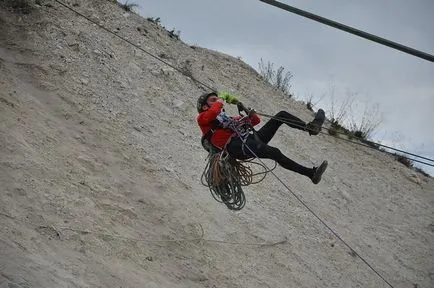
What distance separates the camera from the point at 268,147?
641 cm

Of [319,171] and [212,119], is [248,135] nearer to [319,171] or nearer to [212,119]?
[212,119]

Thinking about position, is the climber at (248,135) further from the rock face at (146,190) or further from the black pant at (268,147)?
the rock face at (146,190)

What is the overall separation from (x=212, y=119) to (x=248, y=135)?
497 mm

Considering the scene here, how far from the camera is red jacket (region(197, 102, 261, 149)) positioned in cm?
652

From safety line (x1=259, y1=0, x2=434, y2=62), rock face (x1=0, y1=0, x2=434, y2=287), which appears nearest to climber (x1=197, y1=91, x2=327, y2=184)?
rock face (x1=0, y1=0, x2=434, y2=287)

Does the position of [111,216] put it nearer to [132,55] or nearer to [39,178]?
[39,178]

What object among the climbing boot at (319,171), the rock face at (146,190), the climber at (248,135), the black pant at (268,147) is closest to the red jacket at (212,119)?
the climber at (248,135)

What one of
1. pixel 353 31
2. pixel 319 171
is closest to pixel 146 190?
pixel 319 171

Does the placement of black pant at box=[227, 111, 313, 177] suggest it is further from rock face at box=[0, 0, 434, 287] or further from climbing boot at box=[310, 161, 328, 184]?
rock face at box=[0, 0, 434, 287]

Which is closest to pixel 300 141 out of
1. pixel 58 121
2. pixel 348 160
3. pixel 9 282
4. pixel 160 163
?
pixel 348 160

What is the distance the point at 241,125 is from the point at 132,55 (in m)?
6.26

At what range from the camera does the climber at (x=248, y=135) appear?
245 inches

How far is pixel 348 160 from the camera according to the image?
14.2 metres

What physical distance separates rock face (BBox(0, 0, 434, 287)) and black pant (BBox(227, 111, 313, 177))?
2.12 meters
